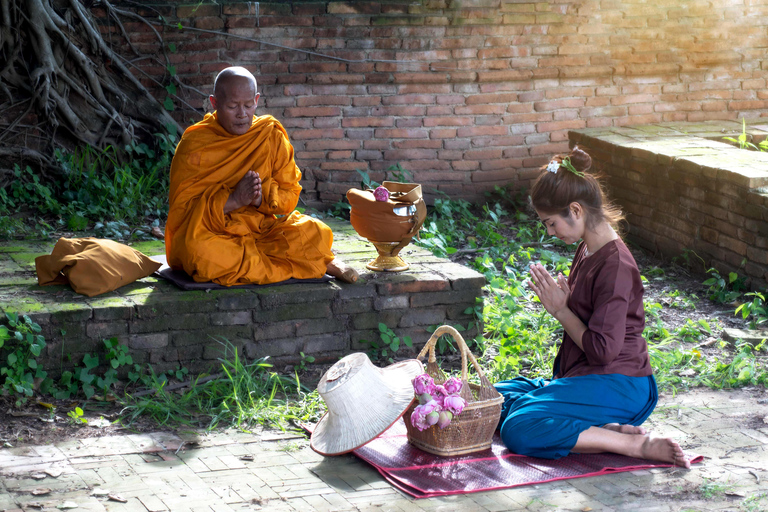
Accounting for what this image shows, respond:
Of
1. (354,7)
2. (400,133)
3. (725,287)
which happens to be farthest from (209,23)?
(725,287)

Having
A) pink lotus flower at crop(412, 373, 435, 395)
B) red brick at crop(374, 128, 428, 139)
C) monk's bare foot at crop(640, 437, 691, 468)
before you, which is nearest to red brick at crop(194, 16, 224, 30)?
red brick at crop(374, 128, 428, 139)

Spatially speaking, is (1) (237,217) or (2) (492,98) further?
(2) (492,98)

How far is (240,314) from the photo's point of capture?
4.56 metres

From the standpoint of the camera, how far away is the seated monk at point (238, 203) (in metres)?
4.57

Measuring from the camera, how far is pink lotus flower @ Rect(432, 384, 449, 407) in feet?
11.7

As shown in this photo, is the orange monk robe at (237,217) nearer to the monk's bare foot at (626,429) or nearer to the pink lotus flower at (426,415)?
the pink lotus flower at (426,415)

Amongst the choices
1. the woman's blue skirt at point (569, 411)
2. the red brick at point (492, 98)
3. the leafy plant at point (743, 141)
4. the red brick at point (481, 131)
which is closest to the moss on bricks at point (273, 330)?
the woman's blue skirt at point (569, 411)

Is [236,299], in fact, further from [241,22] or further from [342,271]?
[241,22]

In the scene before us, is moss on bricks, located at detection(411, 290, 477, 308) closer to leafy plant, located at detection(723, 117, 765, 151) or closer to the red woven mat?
the red woven mat

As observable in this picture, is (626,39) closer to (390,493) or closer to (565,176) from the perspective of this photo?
(565,176)

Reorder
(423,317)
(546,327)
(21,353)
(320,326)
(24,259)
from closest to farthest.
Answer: (21,353) → (320,326) → (423,317) → (24,259) → (546,327)

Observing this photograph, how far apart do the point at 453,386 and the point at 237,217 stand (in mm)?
1786

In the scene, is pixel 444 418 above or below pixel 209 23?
below

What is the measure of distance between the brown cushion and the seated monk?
24 cm
